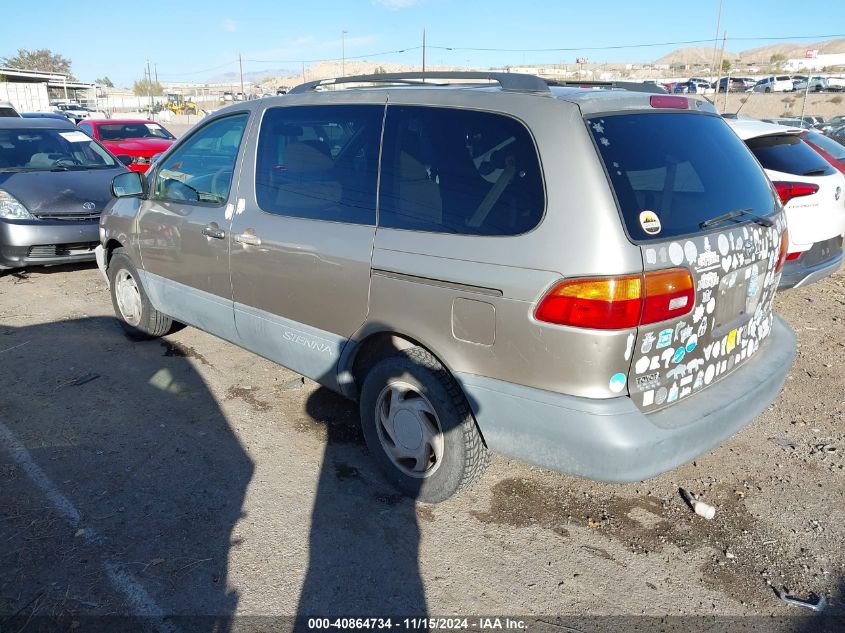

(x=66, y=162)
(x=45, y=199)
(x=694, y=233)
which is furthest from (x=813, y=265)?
(x=66, y=162)

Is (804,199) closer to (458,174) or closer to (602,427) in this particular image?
(458,174)

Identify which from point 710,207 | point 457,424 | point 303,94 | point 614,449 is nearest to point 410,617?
point 457,424

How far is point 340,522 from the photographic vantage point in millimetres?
3178

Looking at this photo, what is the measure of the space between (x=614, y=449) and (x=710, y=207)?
1186 millimetres

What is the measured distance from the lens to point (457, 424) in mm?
3002

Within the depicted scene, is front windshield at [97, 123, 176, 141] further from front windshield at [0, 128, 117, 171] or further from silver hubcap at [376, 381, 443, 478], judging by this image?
silver hubcap at [376, 381, 443, 478]

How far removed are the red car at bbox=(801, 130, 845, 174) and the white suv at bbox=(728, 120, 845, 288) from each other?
2.50m

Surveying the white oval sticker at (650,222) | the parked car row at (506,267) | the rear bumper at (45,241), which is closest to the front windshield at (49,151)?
the rear bumper at (45,241)

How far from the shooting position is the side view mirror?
191 inches

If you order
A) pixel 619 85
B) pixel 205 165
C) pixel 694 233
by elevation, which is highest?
pixel 619 85

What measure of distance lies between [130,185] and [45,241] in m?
3.04

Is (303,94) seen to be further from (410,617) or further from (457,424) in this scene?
(410,617)

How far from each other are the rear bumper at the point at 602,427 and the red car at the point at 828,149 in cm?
664

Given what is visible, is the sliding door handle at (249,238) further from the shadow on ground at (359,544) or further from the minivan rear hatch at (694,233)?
the minivan rear hatch at (694,233)
